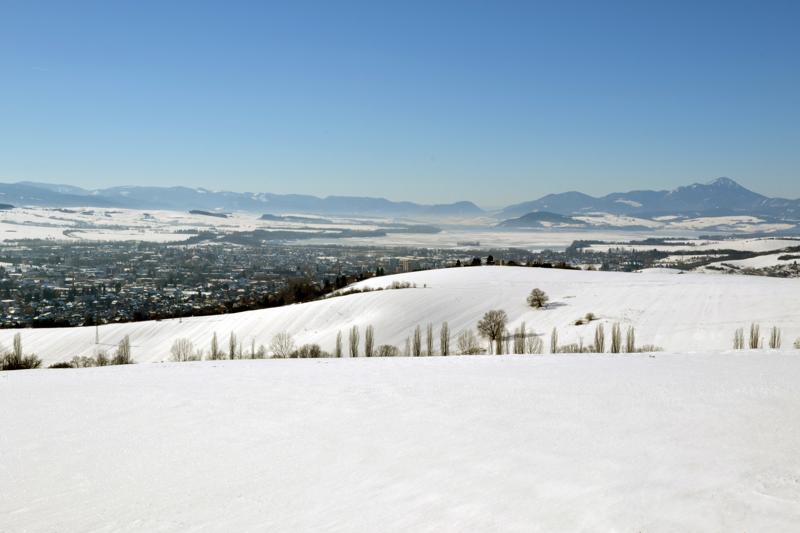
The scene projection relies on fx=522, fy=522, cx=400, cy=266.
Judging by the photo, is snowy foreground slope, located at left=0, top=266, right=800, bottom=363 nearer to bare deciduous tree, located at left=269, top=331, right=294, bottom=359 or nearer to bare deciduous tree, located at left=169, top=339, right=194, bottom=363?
bare deciduous tree, located at left=269, top=331, right=294, bottom=359

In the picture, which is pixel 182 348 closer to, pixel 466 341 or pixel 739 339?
pixel 466 341

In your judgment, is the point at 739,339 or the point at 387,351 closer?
the point at 739,339

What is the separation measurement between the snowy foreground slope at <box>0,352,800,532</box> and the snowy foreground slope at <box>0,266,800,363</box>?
24377 millimetres

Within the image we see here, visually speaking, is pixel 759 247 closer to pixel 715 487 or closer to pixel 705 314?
pixel 705 314

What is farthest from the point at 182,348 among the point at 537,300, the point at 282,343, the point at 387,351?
the point at 537,300

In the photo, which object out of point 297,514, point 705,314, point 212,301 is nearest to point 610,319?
point 705,314

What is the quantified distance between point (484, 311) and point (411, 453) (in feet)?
134

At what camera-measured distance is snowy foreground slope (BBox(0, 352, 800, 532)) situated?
7836 millimetres

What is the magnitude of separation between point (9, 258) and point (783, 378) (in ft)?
563

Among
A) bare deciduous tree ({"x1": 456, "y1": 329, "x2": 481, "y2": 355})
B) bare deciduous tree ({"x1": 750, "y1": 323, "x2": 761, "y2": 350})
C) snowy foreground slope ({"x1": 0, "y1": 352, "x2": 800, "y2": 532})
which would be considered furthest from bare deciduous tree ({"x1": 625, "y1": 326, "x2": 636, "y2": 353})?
snowy foreground slope ({"x1": 0, "y1": 352, "x2": 800, "y2": 532})

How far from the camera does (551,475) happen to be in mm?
9102

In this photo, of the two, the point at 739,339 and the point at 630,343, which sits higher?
the point at 739,339

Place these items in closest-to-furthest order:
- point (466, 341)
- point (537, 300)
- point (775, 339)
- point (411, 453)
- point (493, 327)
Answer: point (411, 453), point (775, 339), point (493, 327), point (466, 341), point (537, 300)

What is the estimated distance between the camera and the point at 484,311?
50.3 m
